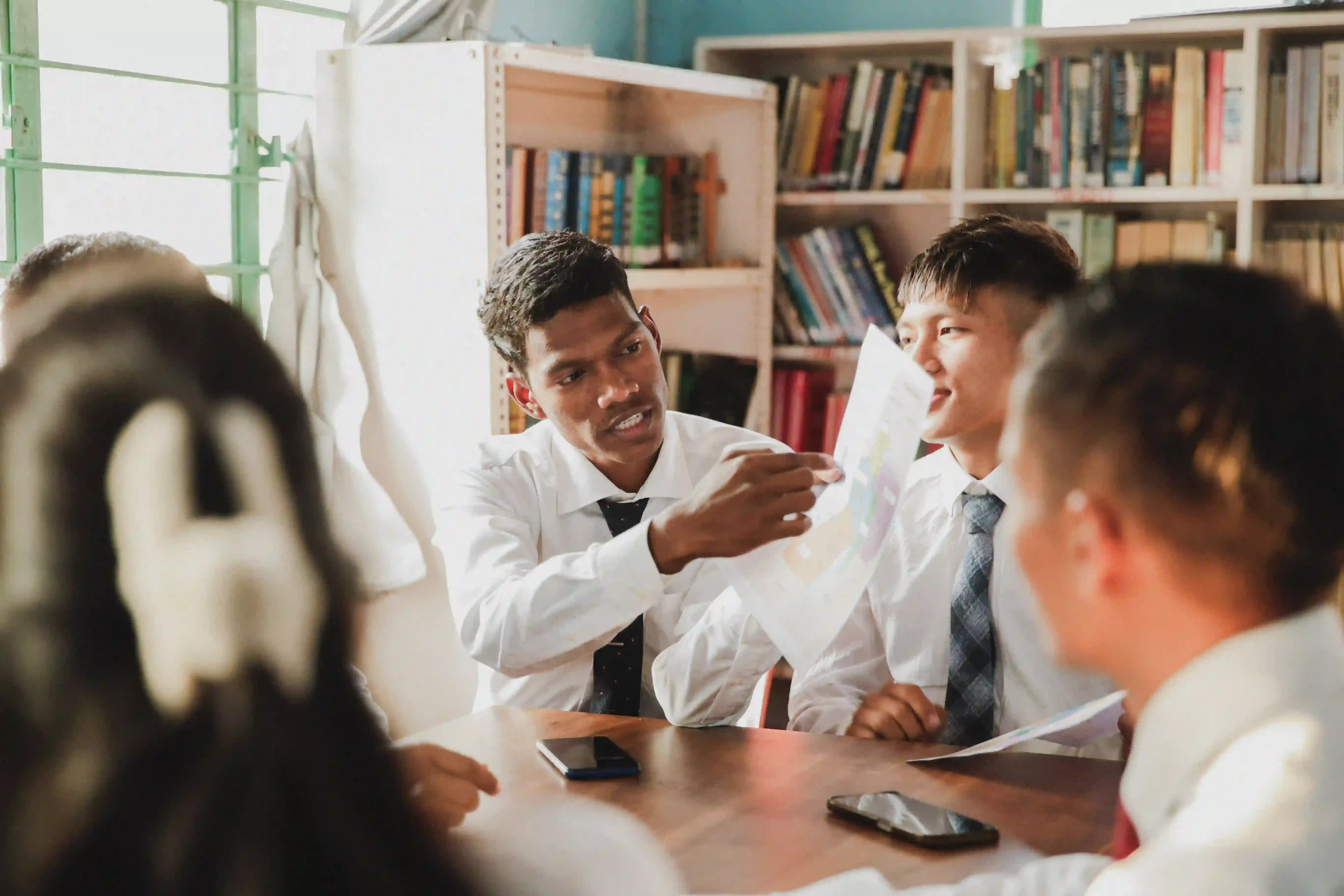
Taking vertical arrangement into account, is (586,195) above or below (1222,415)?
above

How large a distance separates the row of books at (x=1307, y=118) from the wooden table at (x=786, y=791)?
2216 millimetres

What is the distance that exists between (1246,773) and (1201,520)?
130 mm

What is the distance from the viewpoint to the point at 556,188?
9.31 feet

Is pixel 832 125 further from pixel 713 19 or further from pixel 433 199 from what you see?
pixel 433 199

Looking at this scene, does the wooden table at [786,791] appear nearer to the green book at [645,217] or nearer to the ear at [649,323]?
the ear at [649,323]

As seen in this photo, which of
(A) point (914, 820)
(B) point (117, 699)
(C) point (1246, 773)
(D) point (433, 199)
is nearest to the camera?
(B) point (117, 699)

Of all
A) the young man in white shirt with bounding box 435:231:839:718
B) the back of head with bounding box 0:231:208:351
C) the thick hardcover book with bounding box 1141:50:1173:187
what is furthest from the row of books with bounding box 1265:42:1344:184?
the back of head with bounding box 0:231:208:351

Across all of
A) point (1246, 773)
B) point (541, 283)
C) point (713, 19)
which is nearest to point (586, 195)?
point (541, 283)

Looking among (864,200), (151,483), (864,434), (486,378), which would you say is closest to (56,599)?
(151,483)

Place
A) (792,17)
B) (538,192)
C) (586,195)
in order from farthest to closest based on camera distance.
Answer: (792,17)
(586,195)
(538,192)

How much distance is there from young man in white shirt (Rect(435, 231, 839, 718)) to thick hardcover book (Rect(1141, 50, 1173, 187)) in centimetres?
167

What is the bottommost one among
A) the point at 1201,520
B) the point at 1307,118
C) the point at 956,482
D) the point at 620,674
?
the point at 620,674

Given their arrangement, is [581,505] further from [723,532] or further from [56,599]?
[56,599]

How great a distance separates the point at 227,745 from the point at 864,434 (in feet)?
3.18
